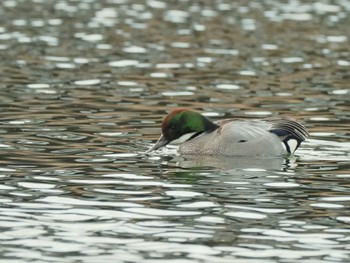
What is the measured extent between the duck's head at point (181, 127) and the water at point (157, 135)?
10.1 inches

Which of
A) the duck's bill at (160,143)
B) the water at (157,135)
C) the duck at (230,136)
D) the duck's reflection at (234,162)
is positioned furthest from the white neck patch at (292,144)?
the duck's bill at (160,143)

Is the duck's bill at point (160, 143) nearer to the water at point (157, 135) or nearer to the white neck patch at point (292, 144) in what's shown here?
the water at point (157, 135)

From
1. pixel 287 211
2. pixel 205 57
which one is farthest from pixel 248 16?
pixel 287 211

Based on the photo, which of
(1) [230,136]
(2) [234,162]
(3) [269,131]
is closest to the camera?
(2) [234,162]

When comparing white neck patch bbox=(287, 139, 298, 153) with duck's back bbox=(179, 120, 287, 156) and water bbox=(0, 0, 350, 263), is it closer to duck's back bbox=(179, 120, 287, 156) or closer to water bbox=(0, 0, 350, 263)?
duck's back bbox=(179, 120, 287, 156)

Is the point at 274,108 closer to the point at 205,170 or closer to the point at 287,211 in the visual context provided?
the point at 205,170

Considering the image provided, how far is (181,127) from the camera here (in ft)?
55.7

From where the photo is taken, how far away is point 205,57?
1109 inches

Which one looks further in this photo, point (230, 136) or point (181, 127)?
point (181, 127)

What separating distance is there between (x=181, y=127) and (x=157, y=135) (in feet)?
5.36

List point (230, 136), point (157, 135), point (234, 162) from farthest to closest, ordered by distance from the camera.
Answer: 1. point (157, 135)
2. point (230, 136)
3. point (234, 162)

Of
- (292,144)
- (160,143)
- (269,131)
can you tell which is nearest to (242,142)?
(269,131)

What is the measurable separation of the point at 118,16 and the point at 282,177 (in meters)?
21.4

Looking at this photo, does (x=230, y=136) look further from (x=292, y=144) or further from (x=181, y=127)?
(x=292, y=144)
